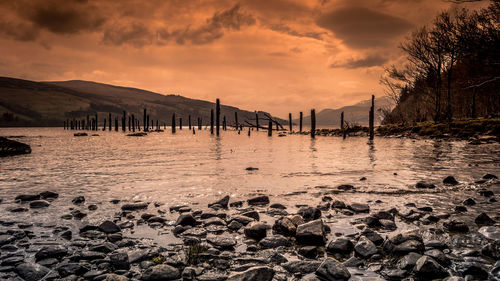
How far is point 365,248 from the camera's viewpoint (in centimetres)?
348

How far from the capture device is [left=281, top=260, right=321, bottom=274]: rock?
3.06 m

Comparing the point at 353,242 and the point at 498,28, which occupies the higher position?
the point at 498,28

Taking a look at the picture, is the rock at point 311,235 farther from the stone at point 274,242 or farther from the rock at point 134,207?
the rock at point 134,207

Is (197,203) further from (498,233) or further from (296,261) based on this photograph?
(498,233)

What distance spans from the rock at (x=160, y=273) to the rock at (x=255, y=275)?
0.60 meters

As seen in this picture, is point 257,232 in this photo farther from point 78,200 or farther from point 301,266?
point 78,200

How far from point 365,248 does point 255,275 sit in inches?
60.6

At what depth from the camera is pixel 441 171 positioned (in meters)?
10.3

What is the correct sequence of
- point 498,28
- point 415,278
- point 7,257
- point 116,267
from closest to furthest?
1. point 415,278
2. point 116,267
3. point 7,257
4. point 498,28

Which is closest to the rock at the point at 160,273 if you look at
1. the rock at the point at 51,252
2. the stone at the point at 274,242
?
the stone at the point at 274,242

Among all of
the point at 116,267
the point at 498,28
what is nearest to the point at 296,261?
the point at 116,267

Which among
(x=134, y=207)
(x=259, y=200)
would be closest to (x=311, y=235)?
(x=259, y=200)

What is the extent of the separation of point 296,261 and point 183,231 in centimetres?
200

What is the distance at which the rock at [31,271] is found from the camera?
2.94 metres
